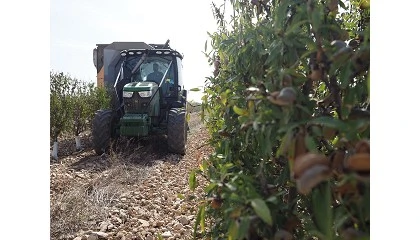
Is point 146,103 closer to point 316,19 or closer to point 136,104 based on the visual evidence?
point 136,104

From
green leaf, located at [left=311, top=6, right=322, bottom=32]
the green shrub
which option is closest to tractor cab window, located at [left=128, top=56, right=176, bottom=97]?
the green shrub

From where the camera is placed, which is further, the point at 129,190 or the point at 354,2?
the point at 129,190

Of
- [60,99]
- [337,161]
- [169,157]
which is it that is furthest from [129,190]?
[60,99]

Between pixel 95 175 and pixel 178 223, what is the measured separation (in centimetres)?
165

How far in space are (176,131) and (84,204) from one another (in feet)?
8.00

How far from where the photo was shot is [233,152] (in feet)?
4.03

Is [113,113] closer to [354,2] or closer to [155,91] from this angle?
[155,91]

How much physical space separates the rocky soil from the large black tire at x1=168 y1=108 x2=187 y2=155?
0.17 meters

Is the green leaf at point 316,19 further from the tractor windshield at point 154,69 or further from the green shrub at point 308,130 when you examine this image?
the tractor windshield at point 154,69

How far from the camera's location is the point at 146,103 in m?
5.24

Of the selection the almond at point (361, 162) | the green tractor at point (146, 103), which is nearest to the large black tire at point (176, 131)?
the green tractor at point (146, 103)

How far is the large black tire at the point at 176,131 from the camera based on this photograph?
511cm

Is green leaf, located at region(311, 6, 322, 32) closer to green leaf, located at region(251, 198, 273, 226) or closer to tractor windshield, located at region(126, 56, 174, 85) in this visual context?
green leaf, located at region(251, 198, 273, 226)

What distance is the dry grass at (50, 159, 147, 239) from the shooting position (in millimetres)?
2492
